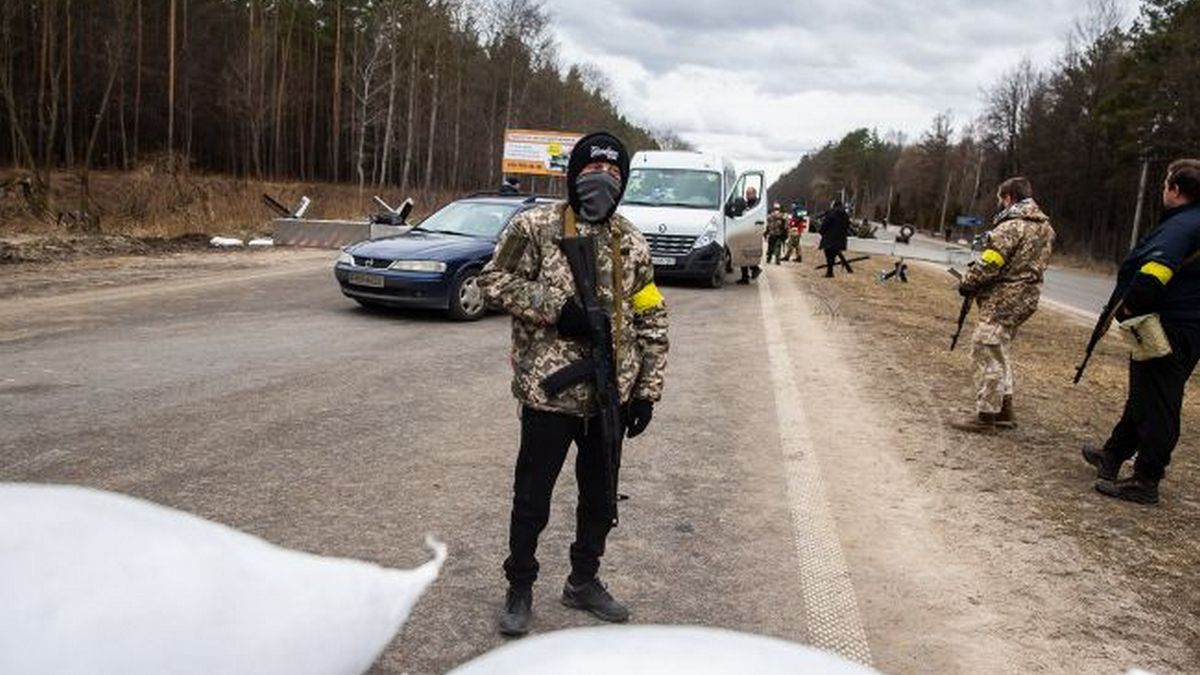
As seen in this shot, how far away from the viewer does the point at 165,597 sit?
5.16 feet

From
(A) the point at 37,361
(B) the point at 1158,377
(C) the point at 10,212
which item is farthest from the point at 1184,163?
(C) the point at 10,212

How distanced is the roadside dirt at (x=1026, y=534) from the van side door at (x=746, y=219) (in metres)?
7.66

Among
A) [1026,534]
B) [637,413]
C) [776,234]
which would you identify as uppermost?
[637,413]

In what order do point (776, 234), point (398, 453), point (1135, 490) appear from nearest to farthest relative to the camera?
point (1135, 490) → point (398, 453) → point (776, 234)

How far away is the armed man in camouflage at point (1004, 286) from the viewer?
6371 millimetres

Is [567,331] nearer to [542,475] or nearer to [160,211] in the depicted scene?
[542,475]

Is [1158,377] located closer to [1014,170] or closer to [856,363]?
[856,363]

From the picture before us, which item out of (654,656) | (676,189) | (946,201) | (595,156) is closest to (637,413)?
Answer: (595,156)

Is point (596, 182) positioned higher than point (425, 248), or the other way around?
point (596, 182)

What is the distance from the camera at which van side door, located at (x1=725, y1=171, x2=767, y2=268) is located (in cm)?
1664

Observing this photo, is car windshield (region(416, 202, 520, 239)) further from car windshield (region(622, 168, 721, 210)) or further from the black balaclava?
the black balaclava

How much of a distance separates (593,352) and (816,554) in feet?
5.72

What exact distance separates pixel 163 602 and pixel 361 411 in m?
5.03

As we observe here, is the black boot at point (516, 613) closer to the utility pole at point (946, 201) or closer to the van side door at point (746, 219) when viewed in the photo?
the van side door at point (746, 219)
